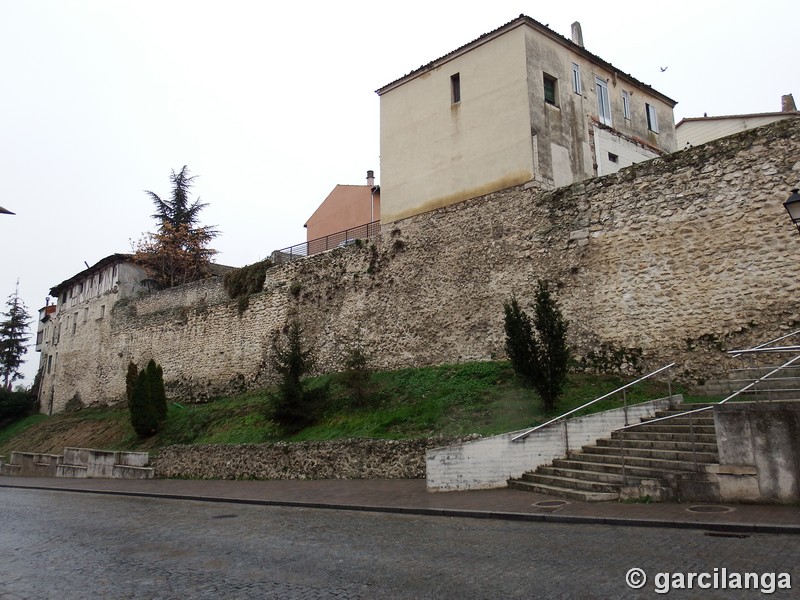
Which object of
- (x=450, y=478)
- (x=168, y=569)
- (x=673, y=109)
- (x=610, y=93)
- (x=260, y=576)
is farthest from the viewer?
(x=673, y=109)

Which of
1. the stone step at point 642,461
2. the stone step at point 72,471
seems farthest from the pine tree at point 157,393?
the stone step at point 642,461

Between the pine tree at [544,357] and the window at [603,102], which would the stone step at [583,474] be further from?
the window at [603,102]

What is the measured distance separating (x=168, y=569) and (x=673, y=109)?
26265mm

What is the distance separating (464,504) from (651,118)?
2007 cm

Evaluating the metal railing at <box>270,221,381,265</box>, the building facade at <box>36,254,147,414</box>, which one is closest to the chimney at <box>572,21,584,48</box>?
the metal railing at <box>270,221,381,265</box>

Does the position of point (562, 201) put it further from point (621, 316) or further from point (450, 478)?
point (450, 478)

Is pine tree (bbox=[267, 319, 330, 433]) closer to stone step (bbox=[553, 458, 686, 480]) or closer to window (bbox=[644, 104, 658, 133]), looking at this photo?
stone step (bbox=[553, 458, 686, 480])

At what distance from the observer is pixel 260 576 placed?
6.18 meters

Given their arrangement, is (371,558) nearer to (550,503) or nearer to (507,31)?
(550,503)

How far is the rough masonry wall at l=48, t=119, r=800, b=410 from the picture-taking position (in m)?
13.5

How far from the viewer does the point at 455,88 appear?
21.6 m

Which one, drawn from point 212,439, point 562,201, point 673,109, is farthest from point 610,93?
point 212,439

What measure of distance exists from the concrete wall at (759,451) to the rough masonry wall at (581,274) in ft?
18.0

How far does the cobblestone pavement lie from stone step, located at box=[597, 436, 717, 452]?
8.40 ft
